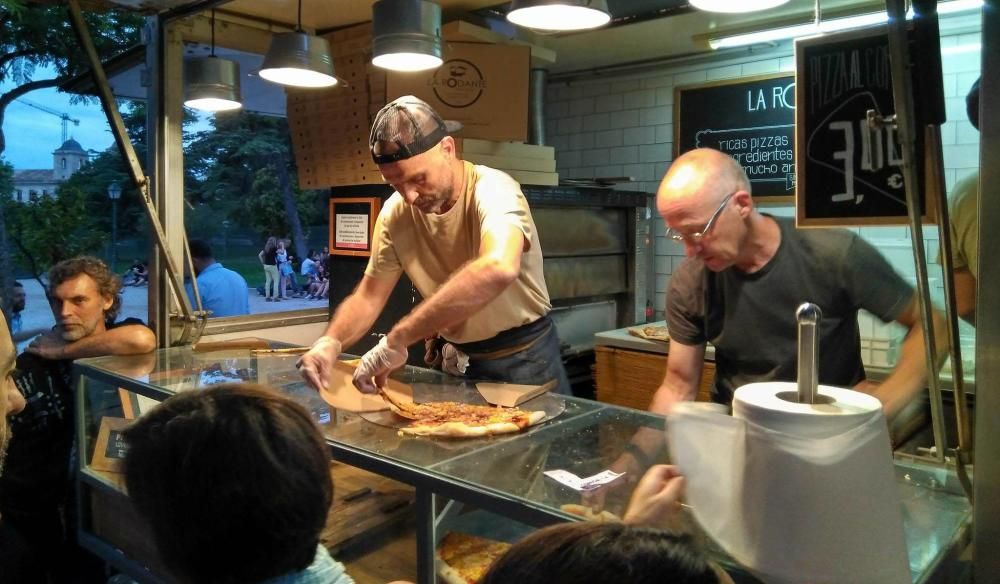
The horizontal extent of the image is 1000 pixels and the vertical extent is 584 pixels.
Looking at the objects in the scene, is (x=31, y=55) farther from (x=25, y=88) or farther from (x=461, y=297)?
(x=461, y=297)

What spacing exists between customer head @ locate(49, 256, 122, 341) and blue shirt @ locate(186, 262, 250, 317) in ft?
4.27

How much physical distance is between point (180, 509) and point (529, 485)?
66cm

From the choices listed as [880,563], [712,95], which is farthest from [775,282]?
[712,95]

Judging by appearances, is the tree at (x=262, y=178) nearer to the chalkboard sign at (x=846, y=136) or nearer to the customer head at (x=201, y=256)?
the customer head at (x=201, y=256)

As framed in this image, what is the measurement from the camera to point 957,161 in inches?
158

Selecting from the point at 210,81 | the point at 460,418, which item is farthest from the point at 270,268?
the point at 460,418

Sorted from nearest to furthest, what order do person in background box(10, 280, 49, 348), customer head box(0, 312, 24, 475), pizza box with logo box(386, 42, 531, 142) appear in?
customer head box(0, 312, 24, 475) → pizza box with logo box(386, 42, 531, 142) → person in background box(10, 280, 49, 348)

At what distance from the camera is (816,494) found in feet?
3.42

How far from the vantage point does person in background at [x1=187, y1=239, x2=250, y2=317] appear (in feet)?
15.8

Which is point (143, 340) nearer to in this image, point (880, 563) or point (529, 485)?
point (529, 485)

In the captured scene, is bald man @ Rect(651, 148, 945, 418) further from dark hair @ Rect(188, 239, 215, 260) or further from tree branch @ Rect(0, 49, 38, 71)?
tree branch @ Rect(0, 49, 38, 71)

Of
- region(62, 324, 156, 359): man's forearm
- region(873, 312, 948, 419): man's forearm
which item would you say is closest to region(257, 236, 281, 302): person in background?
region(62, 324, 156, 359): man's forearm

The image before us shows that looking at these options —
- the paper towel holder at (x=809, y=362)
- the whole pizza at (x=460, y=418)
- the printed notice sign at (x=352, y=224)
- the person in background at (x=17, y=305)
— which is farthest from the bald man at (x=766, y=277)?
the person in background at (x=17, y=305)

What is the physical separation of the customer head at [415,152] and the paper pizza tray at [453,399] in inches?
25.4
